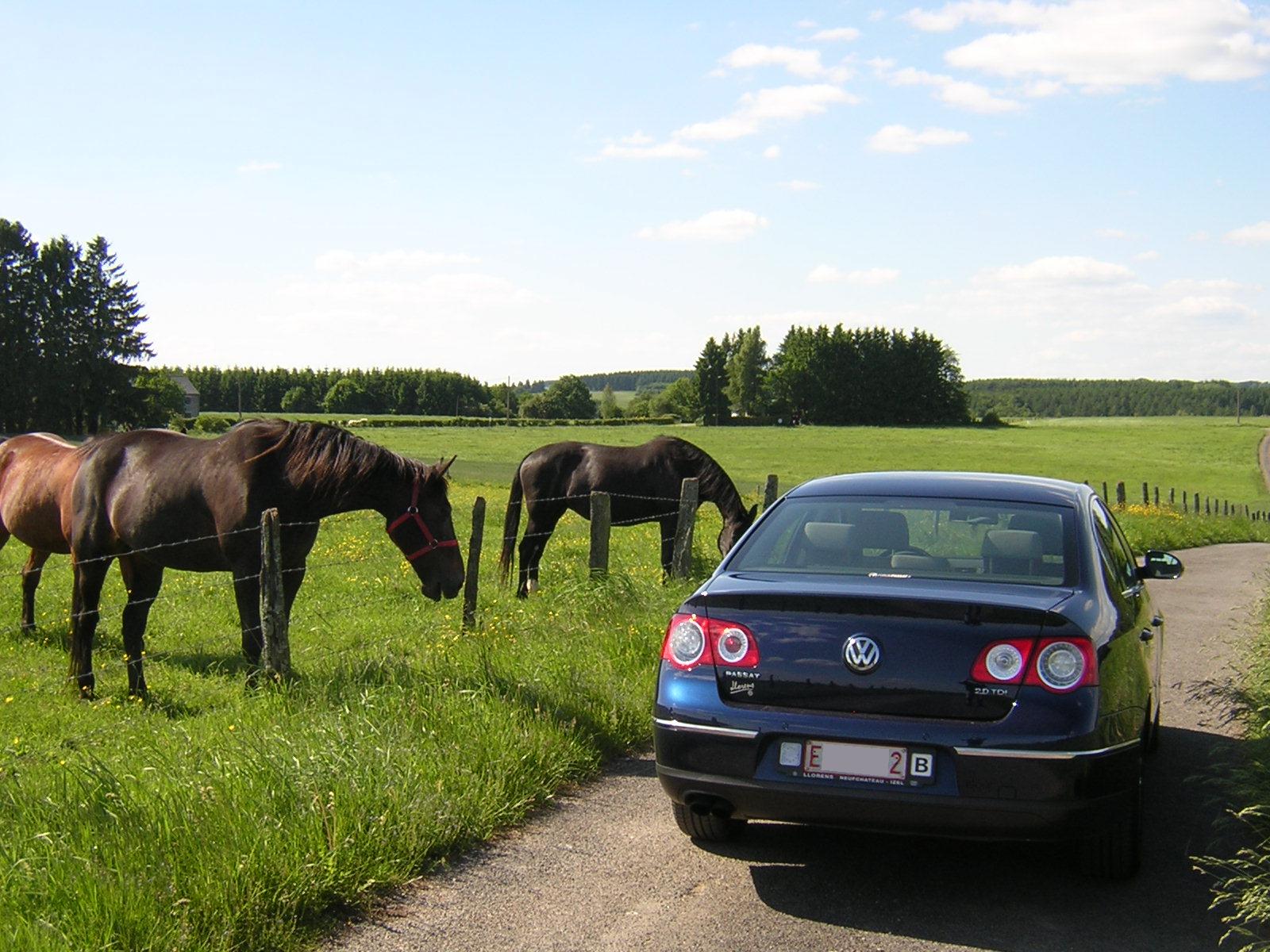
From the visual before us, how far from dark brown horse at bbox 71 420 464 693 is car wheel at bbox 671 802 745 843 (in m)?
3.77

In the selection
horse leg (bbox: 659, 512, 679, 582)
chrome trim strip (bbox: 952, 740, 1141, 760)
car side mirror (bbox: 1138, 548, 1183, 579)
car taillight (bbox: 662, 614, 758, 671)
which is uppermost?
car side mirror (bbox: 1138, 548, 1183, 579)

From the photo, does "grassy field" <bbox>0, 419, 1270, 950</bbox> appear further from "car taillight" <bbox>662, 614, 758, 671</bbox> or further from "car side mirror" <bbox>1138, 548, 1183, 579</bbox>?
"car side mirror" <bbox>1138, 548, 1183, 579</bbox>

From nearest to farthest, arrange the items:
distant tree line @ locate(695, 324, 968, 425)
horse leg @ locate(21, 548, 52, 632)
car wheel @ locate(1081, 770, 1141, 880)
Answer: car wheel @ locate(1081, 770, 1141, 880) < horse leg @ locate(21, 548, 52, 632) < distant tree line @ locate(695, 324, 968, 425)

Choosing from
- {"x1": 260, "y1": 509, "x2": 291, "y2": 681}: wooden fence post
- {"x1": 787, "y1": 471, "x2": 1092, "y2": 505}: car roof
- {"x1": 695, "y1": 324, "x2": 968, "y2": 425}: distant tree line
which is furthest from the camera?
{"x1": 695, "y1": 324, "x2": 968, "y2": 425}: distant tree line

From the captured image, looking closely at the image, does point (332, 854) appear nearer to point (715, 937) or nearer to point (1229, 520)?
point (715, 937)

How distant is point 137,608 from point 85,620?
346 mm

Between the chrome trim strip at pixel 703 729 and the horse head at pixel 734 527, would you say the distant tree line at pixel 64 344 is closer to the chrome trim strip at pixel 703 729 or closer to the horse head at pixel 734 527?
the horse head at pixel 734 527

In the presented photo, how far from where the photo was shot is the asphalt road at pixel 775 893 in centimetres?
390

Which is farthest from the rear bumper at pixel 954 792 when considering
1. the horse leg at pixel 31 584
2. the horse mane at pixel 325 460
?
the horse leg at pixel 31 584

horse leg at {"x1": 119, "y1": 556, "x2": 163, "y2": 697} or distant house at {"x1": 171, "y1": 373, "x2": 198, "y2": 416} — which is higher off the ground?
distant house at {"x1": 171, "y1": 373, "x2": 198, "y2": 416}

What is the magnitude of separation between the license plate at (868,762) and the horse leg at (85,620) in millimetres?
5981

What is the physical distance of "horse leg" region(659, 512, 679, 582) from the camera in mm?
13602

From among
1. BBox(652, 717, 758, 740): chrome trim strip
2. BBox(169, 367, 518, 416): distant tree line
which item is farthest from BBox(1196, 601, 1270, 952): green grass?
BBox(169, 367, 518, 416): distant tree line

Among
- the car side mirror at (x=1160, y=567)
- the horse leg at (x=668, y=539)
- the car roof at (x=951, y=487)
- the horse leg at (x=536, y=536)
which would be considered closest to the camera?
the car roof at (x=951, y=487)
